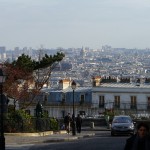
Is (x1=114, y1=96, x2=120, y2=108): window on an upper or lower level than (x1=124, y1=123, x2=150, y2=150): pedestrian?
lower

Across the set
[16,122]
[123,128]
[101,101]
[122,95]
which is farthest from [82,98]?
[16,122]

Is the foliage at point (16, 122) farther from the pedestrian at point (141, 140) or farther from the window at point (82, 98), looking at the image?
the window at point (82, 98)

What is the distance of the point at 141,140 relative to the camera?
13.5 meters

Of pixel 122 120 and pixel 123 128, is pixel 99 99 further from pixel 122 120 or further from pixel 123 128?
pixel 123 128

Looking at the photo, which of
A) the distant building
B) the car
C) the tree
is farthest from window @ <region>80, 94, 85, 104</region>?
the car

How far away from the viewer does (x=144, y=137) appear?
44.7ft

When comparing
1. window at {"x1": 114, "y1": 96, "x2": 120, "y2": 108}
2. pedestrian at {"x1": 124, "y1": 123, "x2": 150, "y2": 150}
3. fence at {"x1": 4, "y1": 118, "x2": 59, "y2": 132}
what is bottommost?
window at {"x1": 114, "y1": 96, "x2": 120, "y2": 108}

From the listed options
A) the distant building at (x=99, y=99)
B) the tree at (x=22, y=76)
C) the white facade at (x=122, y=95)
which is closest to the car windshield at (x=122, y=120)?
the tree at (x=22, y=76)

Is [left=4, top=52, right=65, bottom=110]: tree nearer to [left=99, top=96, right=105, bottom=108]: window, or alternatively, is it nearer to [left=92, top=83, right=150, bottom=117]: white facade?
[left=99, top=96, right=105, bottom=108]: window

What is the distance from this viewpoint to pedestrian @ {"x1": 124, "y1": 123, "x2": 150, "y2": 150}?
44.2 ft

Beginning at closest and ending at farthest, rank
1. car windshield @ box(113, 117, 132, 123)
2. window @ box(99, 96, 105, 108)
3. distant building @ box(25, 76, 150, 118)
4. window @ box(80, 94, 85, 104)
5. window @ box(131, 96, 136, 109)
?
car windshield @ box(113, 117, 132, 123)
window @ box(131, 96, 136, 109)
distant building @ box(25, 76, 150, 118)
window @ box(99, 96, 105, 108)
window @ box(80, 94, 85, 104)

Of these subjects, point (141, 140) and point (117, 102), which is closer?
point (141, 140)

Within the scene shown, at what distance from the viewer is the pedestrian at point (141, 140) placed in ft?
44.2

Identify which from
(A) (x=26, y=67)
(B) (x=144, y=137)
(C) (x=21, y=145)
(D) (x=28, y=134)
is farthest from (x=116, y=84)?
(B) (x=144, y=137)
